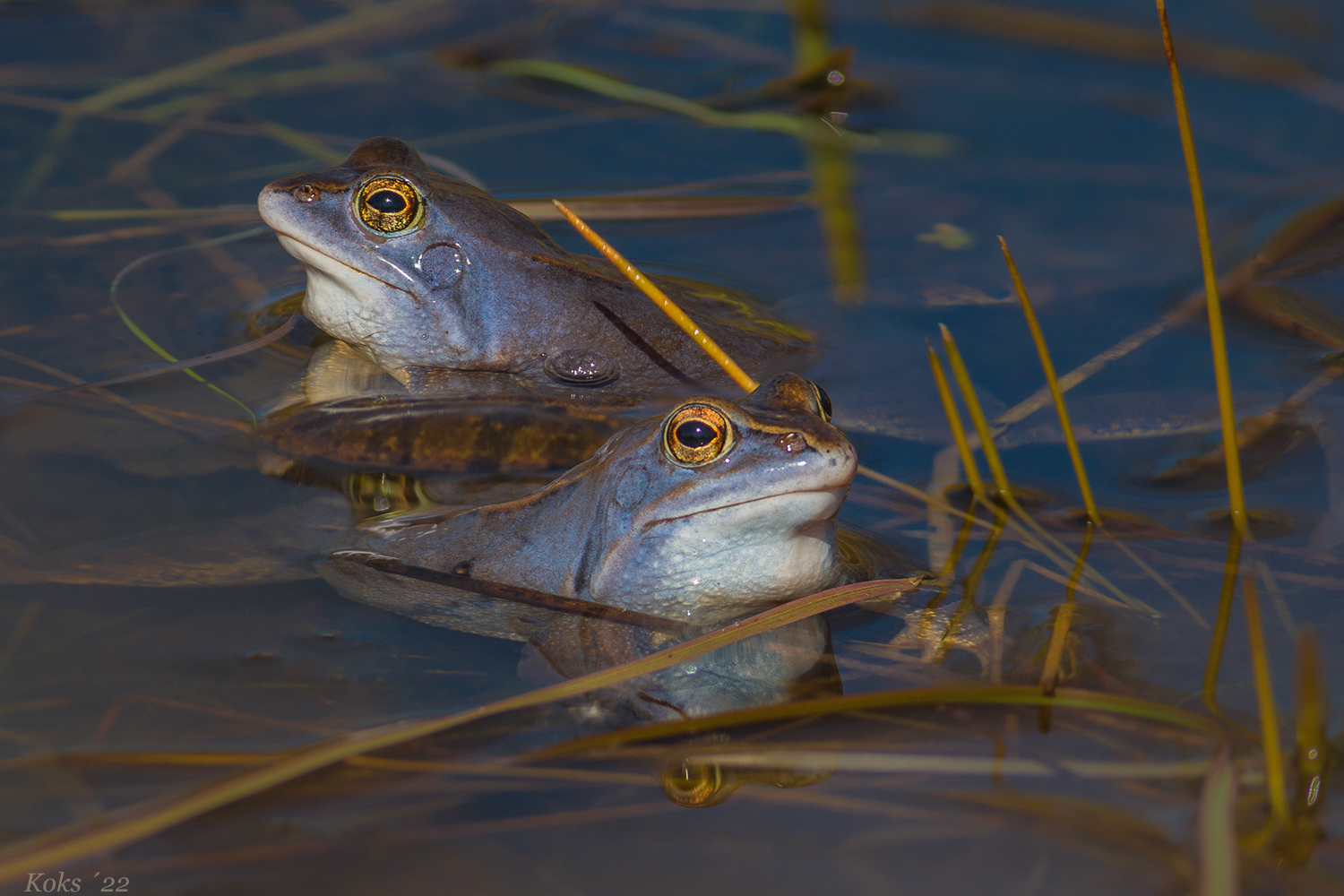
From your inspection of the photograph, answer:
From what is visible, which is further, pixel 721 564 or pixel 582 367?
pixel 582 367

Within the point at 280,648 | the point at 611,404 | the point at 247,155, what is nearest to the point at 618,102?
the point at 247,155

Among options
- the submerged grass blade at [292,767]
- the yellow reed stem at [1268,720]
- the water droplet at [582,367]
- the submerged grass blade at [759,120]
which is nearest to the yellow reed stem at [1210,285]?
the yellow reed stem at [1268,720]

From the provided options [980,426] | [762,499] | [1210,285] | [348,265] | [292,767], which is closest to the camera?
[292,767]

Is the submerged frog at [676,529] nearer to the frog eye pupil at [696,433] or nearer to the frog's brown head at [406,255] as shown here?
the frog eye pupil at [696,433]

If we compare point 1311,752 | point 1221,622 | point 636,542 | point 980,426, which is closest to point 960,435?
point 980,426

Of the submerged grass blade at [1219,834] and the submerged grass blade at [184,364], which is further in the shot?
the submerged grass blade at [184,364]

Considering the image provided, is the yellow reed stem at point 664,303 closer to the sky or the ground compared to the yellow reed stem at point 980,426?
closer to the sky

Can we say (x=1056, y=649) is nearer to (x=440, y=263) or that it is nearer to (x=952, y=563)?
(x=952, y=563)

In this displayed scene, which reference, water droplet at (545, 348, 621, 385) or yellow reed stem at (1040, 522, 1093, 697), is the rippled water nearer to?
yellow reed stem at (1040, 522, 1093, 697)
